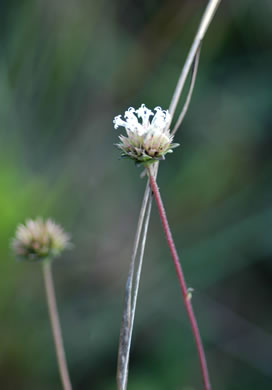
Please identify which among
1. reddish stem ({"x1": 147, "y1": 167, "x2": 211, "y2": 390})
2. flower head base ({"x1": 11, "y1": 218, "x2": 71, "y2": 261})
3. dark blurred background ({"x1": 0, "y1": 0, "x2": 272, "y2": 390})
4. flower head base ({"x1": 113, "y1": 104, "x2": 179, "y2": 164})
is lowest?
reddish stem ({"x1": 147, "y1": 167, "x2": 211, "y2": 390})

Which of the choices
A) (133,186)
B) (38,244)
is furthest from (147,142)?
(133,186)

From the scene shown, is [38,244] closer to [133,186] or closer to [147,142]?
[147,142]

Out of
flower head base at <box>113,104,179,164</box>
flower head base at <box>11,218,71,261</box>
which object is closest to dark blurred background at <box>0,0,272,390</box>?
flower head base at <box>11,218,71,261</box>

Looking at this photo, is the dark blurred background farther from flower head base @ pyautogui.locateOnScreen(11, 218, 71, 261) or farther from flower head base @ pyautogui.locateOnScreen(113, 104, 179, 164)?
flower head base @ pyautogui.locateOnScreen(113, 104, 179, 164)

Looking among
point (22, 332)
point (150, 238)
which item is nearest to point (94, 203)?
point (150, 238)

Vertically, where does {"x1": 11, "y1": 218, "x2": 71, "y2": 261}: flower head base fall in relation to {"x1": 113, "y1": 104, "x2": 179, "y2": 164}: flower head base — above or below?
above

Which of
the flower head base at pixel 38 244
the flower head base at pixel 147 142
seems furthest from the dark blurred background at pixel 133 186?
the flower head base at pixel 147 142

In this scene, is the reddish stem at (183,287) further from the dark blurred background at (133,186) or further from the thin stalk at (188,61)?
the dark blurred background at (133,186)

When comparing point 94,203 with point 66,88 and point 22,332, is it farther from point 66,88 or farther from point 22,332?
Answer: point 22,332

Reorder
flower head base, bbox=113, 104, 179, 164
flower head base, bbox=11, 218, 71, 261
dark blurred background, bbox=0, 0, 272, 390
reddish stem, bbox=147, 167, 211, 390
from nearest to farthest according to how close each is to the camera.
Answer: reddish stem, bbox=147, 167, 211, 390 → flower head base, bbox=113, 104, 179, 164 → flower head base, bbox=11, 218, 71, 261 → dark blurred background, bbox=0, 0, 272, 390
